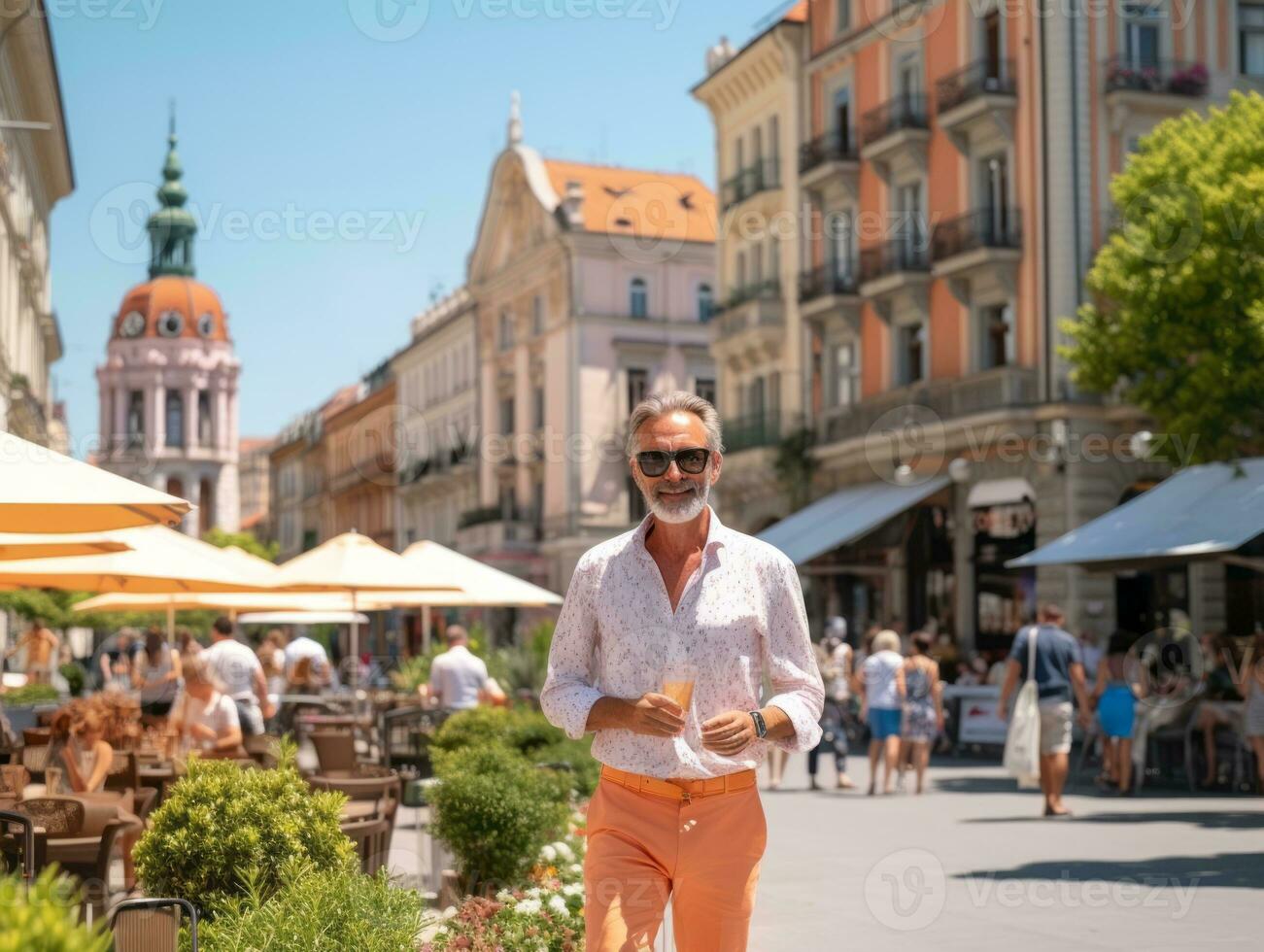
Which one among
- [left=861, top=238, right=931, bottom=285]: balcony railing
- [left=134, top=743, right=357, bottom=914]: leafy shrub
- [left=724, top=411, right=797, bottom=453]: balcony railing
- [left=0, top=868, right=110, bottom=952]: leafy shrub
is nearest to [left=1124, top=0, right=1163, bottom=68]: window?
[left=861, top=238, right=931, bottom=285]: balcony railing

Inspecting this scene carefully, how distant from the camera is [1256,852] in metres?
12.9

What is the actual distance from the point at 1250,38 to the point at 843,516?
11397mm

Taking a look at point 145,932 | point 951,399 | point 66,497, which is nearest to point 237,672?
point 66,497

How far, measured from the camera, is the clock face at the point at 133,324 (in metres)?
137

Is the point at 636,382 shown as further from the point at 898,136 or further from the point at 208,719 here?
the point at 208,719

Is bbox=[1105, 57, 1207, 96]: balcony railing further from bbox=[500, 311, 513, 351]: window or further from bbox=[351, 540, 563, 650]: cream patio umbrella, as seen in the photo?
bbox=[500, 311, 513, 351]: window

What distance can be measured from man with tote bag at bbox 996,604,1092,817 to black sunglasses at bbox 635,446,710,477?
454 inches

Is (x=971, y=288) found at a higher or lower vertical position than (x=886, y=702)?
higher

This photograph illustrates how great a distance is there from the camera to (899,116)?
3666cm

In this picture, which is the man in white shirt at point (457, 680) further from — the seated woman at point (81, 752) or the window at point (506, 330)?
the window at point (506, 330)

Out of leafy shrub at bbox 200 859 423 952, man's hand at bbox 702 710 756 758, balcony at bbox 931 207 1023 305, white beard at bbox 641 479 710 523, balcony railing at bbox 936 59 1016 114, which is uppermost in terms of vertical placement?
balcony railing at bbox 936 59 1016 114

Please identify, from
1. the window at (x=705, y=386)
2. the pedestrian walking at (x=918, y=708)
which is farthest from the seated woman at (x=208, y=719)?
the window at (x=705, y=386)

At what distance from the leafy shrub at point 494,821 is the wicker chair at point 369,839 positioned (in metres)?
0.43

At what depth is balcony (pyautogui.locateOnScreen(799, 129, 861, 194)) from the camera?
39.1m
